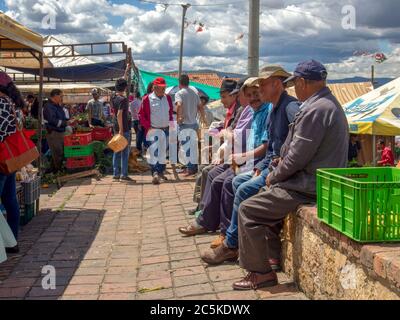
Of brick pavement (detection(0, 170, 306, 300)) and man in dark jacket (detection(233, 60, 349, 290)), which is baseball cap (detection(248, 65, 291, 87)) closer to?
man in dark jacket (detection(233, 60, 349, 290))

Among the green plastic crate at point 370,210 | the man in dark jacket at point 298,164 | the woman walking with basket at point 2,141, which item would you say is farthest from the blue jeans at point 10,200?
the green plastic crate at point 370,210

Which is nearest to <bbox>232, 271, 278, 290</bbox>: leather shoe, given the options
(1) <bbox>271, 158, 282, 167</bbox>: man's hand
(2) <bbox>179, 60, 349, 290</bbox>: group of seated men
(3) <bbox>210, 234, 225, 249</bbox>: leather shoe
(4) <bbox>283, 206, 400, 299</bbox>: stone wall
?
(2) <bbox>179, 60, 349, 290</bbox>: group of seated men

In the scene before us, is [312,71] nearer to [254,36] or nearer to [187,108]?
[254,36]

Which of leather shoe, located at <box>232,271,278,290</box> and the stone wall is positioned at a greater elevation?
the stone wall

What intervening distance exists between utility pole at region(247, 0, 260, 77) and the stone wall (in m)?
4.18

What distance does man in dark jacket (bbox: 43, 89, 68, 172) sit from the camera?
36.1ft

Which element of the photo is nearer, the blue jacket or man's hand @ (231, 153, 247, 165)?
the blue jacket

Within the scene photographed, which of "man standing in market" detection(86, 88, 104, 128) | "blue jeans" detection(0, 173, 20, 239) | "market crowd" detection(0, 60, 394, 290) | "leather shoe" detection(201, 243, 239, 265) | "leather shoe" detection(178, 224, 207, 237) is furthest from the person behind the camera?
"man standing in market" detection(86, 88, 104, 128)

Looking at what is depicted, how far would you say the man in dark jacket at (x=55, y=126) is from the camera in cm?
1099

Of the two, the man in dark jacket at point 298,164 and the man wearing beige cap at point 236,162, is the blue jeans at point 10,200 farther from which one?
the man in dark jacket at point 298,164

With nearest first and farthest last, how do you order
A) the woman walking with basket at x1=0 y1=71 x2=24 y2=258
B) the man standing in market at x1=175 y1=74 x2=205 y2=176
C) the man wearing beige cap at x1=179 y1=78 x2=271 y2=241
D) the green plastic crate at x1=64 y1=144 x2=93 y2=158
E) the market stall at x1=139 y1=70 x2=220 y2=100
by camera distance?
the man wearing beige cap at x1=179 y1=78 x2=271 y2=241 < the woman walking with basket at x1=0 y1=71 x2=24 y2=258 < the man standing in market at x1=175 y1=74 x2=205 y2=176 < the green plastic crate at x1=64 y1=144 x2=93 y2=158 < the market stall at x1=139 y1=70 x2=220 y2=100

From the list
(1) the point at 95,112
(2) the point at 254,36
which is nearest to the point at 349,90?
(1) the point at 95,112

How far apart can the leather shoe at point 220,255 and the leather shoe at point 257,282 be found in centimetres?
67
